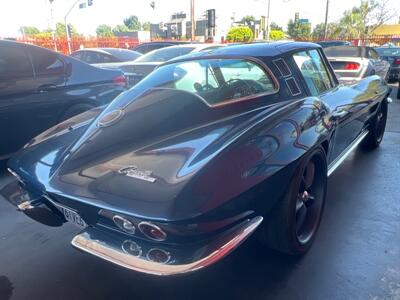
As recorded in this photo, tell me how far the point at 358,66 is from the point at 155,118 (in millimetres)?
6140

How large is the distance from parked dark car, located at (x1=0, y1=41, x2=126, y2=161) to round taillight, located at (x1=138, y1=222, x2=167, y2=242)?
3.05m

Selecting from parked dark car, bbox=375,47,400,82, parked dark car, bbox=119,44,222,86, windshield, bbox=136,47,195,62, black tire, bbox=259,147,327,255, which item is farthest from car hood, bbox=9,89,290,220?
parked dark car, bbox=375,47,400,82

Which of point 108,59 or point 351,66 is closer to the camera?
point 351,66

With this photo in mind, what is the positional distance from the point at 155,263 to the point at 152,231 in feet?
0.49

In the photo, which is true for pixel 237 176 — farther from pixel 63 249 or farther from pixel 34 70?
pixel 34 70

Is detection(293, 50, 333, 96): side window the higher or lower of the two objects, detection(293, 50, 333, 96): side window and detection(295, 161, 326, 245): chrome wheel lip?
the higher

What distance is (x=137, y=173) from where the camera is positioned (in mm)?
1882

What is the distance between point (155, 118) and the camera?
2354 millimetres

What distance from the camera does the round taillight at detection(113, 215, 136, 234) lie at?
1.72 meters

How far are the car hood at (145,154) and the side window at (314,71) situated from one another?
628 mm

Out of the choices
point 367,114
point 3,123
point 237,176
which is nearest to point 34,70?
point 3,123

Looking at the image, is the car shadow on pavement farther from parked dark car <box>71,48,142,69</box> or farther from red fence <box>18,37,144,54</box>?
red fence <box>18,37,144,54</box>

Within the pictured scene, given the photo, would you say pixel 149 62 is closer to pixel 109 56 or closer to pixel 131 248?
pixel 109 56

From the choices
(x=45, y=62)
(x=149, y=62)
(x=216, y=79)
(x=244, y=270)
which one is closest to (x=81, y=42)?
(x=149, y=62)
